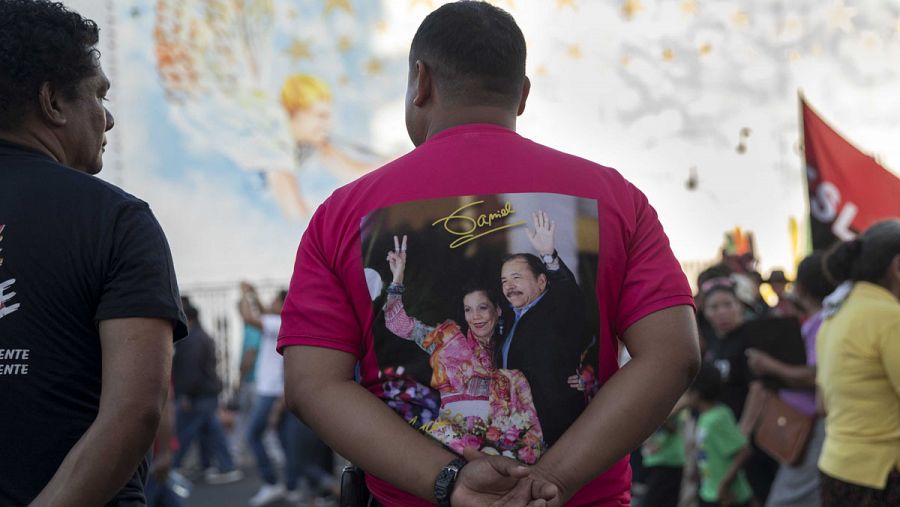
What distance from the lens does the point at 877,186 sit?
7.52 m

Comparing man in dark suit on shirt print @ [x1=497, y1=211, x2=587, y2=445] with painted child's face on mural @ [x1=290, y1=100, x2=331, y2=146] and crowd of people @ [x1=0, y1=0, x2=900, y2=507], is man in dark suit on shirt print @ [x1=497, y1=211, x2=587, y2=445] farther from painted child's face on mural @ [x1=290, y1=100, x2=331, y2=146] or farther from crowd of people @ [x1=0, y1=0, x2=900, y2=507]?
painted child's face on mural @ [x1=290, y1=100, x2=331, y2=146]

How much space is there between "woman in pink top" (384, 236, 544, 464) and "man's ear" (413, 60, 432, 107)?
0.41 meters

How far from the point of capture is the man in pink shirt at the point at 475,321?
6.73ft

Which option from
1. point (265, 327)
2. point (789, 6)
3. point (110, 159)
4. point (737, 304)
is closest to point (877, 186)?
Answer: point (737, 304)

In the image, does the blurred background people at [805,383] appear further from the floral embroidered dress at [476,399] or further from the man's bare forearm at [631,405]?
the floral embroidered dress at [476,399]

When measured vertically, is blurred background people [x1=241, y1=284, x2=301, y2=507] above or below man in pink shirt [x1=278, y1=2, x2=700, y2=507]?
below

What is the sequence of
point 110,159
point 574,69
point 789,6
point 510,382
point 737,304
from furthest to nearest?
1. point 789,6
2. point 574,69
3. point 110,159
4. point 737,304
5. point 510,382

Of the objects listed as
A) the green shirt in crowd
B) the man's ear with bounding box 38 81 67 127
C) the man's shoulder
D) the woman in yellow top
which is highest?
the man's ear with bounding box 38 81 67 127

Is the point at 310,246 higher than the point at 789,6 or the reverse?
the reverse

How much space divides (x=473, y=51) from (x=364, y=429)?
2.45ft

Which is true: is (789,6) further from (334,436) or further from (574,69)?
(334,436)

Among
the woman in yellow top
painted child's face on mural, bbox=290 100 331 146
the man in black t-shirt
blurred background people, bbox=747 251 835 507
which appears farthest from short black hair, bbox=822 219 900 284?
painted child's face on mural, bbox=290 100 331 146

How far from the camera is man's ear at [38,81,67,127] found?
7.30ft

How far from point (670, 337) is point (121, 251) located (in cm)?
100
